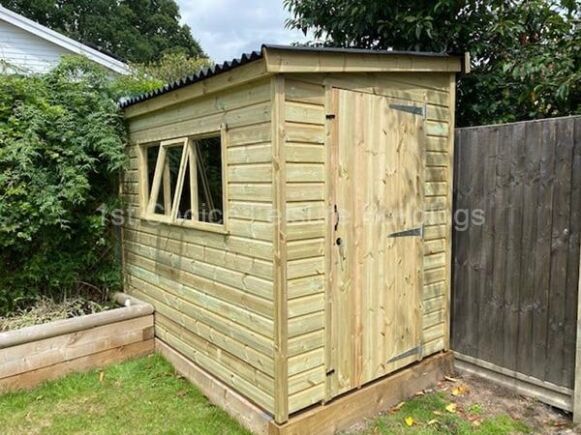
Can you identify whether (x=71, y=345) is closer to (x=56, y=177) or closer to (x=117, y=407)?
(x=117, y=407)

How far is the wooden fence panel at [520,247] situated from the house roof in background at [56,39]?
301 inches

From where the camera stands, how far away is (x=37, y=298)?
→ 4195mm

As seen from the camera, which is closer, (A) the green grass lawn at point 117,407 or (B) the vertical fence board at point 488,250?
(A) the green grass lawn at point 117,407

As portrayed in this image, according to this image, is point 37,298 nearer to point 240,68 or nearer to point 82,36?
point 240,68

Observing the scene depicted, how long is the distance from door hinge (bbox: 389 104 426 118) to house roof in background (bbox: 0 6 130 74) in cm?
723

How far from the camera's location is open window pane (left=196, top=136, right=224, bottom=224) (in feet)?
10.3

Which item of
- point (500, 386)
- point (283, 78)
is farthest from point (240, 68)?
point (500, 386)

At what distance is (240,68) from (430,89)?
1558 millimetres

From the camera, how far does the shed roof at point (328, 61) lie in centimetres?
237

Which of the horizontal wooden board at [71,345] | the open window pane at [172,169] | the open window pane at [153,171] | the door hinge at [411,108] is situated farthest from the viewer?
the open window pane at [153,171]

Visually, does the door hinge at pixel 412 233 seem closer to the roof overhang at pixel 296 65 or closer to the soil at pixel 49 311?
the roof overhang at pixel 296 65

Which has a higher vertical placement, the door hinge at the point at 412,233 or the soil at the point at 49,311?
the door hinge at the point at 412,233

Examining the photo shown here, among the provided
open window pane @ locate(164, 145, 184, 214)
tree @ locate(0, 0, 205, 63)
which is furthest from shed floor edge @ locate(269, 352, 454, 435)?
tree @ locate(0, 0, 205, 63)

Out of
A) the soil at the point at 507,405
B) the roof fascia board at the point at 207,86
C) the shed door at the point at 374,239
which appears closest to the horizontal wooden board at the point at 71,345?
the roof fascia board at the point at 207,86
